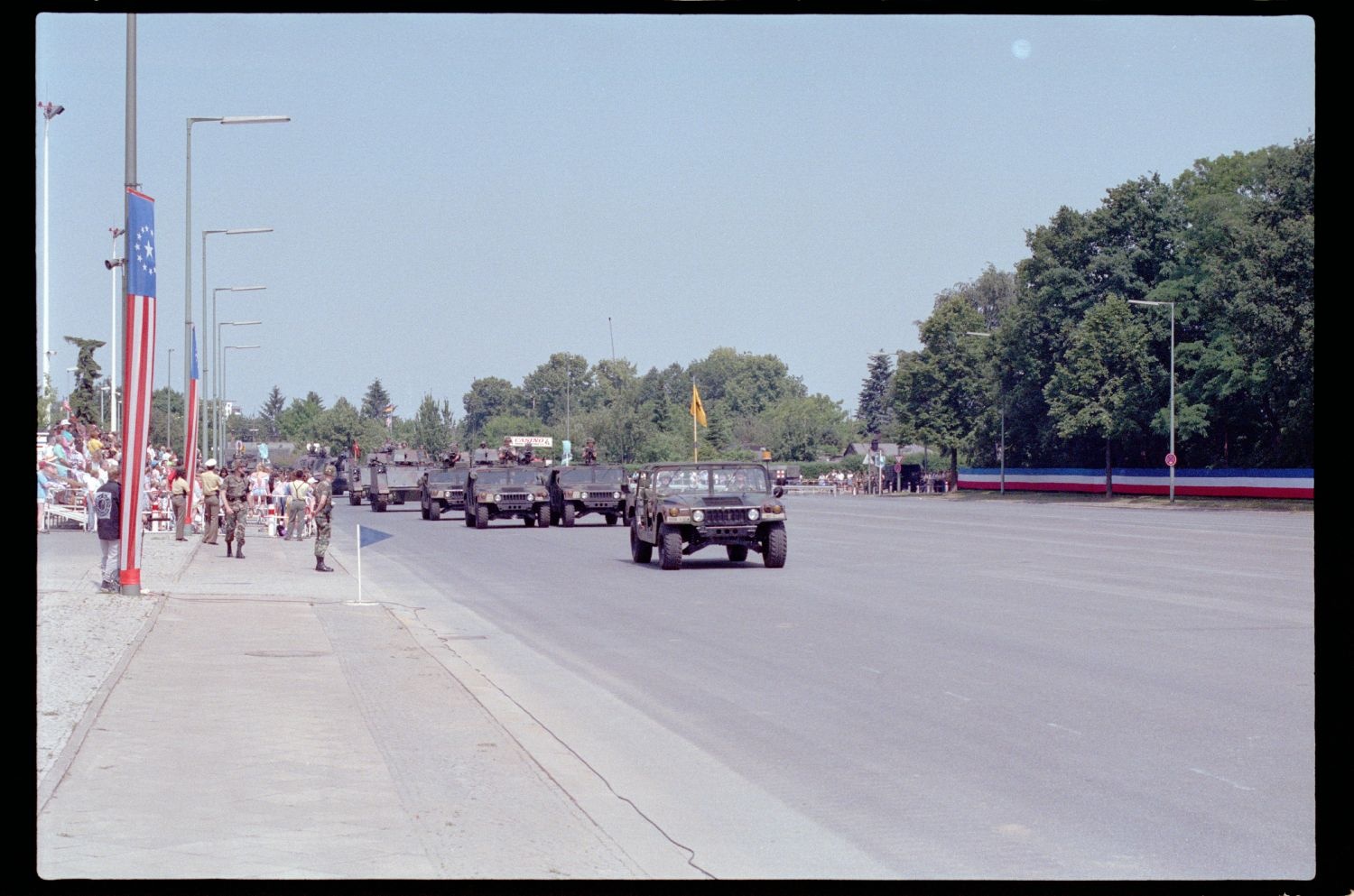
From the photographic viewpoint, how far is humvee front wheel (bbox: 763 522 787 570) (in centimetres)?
2567

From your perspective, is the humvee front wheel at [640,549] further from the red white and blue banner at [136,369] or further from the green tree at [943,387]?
the green tree at [943,387]

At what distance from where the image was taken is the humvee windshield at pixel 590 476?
153 feet

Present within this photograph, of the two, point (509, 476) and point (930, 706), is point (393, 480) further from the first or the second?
point (930, 706)

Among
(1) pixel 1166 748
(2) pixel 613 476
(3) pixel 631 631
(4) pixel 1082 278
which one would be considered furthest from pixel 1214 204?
(1) pixel 1166 748

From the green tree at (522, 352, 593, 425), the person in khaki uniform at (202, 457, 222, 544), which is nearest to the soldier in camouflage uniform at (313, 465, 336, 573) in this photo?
the person in khaki uniform at (202, 457, 222, 544)

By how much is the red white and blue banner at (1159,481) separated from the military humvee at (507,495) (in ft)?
104

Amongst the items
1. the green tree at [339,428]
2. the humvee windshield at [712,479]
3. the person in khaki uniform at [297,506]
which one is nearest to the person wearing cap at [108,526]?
the humvee windshield at [712,479]

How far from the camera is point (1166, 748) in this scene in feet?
31.1

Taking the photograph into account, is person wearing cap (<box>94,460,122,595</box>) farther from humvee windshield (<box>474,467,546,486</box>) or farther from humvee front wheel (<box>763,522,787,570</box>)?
humvee windshield (<box>474,467,546,486</box>)

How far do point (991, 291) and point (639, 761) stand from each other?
135 metres

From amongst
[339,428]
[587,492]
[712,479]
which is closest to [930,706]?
[712,479]

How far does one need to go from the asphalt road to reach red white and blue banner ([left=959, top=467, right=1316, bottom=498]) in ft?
132

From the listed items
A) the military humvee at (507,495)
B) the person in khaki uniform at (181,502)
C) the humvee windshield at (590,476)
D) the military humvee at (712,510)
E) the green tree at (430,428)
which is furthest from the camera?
the green tree at (430,428)

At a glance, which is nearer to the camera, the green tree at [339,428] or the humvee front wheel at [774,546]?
the humvee front wheel at [774,546]
